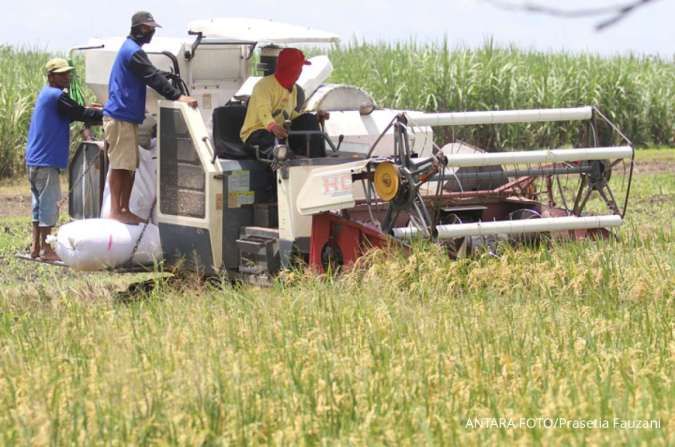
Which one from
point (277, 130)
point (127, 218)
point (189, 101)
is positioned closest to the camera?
point (277, 130)

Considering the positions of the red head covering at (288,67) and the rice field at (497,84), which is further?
the rice field at (497,84)

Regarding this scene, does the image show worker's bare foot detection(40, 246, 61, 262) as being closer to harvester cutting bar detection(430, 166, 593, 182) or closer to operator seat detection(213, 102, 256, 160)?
operator seat detection(213, 102, 256, 160)

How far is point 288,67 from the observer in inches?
395

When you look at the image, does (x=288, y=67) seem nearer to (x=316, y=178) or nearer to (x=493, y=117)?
Answer: (x=316, y=178)

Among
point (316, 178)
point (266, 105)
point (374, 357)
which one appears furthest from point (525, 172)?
point (374, 357)

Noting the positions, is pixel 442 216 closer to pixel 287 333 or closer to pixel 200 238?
pixel 200 238

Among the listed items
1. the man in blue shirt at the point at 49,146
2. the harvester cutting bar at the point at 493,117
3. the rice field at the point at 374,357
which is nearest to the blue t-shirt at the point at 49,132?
the man in blue shirt at the point at 49,146

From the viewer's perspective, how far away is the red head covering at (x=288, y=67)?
10.0 m

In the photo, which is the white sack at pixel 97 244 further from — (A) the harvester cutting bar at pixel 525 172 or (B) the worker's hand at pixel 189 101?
(A) the harvester cutting bar at pixel 525 172

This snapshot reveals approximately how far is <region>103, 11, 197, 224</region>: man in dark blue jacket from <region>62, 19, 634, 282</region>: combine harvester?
16 cm

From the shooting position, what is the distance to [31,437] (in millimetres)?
5387

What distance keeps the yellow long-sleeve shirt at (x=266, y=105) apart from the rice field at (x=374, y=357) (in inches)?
46.3

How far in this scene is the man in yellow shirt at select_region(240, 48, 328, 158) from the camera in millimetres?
9820

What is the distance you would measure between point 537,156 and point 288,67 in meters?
1.96
